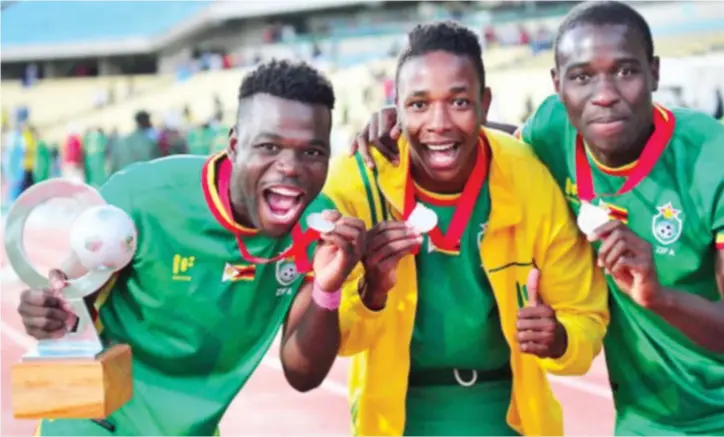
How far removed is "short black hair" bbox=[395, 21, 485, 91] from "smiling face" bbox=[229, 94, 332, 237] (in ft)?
1.31

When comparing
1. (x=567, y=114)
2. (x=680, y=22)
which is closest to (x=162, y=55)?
(x=680, y=22)

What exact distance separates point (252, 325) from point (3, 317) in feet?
24.0

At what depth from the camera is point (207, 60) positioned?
4022 centimetres

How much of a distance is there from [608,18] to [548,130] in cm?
49

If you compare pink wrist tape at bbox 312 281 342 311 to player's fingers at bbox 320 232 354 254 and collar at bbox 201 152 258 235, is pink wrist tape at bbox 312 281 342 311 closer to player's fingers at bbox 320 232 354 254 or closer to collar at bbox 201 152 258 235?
player's fingers at bbox 320 232 354 254

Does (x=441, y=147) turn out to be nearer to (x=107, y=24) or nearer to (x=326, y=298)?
(x=326, y=298)

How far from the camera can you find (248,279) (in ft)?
10.5

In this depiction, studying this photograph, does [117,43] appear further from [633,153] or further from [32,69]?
[633,153]

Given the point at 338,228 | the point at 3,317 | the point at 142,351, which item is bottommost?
the point at 3,317

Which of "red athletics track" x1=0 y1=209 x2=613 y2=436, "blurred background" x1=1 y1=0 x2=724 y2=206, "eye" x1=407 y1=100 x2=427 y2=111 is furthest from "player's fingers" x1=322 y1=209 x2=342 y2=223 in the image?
"blurred background" x1=1 y1=0 x2=724 y2=206

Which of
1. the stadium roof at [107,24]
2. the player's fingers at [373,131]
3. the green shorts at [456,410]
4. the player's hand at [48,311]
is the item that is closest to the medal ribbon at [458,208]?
the player's fingers at [373,131]

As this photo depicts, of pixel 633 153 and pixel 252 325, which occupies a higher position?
pixel 633 153

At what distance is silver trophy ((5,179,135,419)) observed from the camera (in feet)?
8.77

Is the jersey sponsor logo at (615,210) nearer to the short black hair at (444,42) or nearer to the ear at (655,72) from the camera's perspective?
the ear at (655,72)
